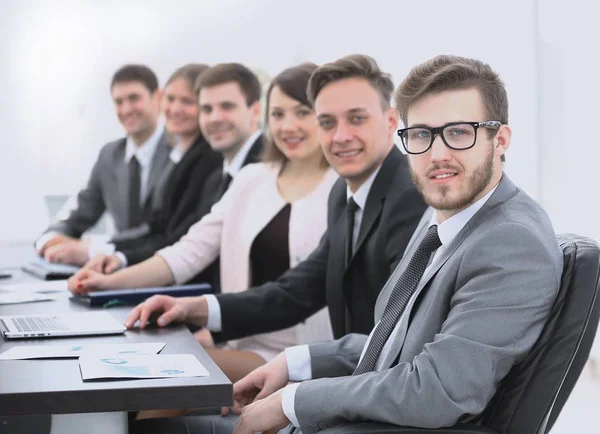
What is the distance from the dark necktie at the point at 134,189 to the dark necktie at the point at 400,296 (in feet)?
12.6

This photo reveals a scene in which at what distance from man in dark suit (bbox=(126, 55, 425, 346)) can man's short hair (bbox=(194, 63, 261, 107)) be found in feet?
4.92

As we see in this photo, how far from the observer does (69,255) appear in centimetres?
451

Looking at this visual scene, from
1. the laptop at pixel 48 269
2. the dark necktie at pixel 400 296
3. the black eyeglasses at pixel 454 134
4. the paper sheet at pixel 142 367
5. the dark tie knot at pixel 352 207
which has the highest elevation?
the black eyeglasses at pixel 454 134

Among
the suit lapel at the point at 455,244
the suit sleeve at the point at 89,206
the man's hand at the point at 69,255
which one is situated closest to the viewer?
the suit lapel at the point at 455,244

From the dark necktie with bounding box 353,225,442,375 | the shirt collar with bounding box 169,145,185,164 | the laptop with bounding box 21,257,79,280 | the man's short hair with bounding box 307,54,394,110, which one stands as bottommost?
the laptop with bounding box 21,257,79,280

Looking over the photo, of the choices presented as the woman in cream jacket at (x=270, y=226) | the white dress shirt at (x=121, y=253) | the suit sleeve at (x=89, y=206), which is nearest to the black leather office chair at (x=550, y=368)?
the woman in cream jacket at (x=270, y=226)

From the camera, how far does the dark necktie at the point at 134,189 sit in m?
5.68

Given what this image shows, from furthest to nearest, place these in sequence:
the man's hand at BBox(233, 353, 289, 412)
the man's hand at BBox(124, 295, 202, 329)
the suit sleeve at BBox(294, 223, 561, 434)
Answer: the man's hand at BBox(124, 295, 202, 329) < the man's hand at BBox(233, 353, 289, 412) < the suit sleeve at BBox(294, 223, 561, 434)

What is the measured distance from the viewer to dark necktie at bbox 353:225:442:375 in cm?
196

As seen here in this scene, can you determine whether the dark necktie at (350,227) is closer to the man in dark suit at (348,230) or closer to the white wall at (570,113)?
the man in dark suit at (348,230)

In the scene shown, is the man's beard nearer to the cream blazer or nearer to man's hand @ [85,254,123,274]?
the cream blazer

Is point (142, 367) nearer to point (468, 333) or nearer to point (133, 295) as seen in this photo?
point (468, 333)

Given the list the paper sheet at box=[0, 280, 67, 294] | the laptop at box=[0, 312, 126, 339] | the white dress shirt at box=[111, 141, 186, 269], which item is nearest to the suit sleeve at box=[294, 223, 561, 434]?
the laptop at box=[0, 312, 126, 339]

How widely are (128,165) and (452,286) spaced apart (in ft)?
13.9
